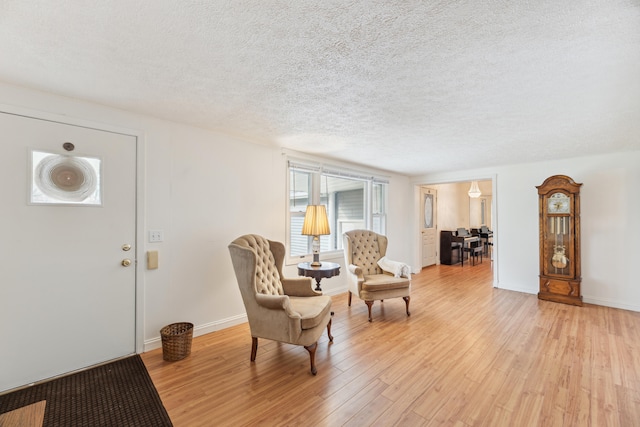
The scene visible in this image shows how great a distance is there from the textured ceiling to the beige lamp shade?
1010 mm

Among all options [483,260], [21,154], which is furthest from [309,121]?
[483,260]

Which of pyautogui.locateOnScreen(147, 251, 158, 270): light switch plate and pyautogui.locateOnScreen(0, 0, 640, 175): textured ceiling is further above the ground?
pyautogui.locateOnScreen(0, 0, 640, 175): textured ceiling

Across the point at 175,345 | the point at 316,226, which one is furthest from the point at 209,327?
the point at 316,226

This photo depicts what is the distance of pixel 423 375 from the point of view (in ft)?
7.32

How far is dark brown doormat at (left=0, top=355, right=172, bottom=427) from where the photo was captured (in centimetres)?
174

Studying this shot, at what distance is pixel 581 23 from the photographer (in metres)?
1.34

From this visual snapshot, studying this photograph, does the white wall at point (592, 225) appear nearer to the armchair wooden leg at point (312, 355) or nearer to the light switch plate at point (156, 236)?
the armchair wooden leg at point (312, 355)

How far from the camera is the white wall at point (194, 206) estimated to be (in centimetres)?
263

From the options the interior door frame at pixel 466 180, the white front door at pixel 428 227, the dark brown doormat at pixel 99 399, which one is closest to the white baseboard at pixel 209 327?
the dark brown doormat at pixel 99 399

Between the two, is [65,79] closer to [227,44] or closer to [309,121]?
[227,44]

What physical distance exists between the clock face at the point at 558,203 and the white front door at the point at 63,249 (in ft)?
18.1

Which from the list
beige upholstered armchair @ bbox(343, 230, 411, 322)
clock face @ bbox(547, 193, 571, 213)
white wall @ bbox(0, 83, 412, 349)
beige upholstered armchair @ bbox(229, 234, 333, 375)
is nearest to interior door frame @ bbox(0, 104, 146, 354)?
white wall @ bbox(0, 83, 412, 349)

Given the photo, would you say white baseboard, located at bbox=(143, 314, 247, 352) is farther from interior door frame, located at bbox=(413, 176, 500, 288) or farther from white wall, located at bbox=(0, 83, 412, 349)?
interior door frame, located at bbox=(413, 176, 500, 288)

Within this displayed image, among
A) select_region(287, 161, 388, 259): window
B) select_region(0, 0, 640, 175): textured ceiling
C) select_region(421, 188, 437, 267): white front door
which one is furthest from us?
select_region(421, 188, 437, 267): white front door
